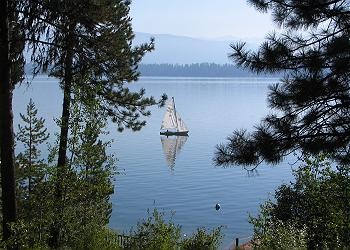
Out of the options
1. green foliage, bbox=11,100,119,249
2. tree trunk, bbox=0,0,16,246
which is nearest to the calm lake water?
green foliage, bbox=11,100,119,249

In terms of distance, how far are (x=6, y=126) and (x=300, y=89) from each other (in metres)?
5.84

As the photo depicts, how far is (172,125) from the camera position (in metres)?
98.5

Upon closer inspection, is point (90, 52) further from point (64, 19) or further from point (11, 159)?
point (11, 159)

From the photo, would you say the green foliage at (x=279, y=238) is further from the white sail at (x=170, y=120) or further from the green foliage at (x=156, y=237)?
the white sail at (x=170, y=120)

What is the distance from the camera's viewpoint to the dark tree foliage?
25.7 feet

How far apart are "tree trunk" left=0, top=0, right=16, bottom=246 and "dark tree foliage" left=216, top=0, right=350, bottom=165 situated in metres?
4.50

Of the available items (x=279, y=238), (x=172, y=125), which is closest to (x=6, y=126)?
(x=279, y=238)

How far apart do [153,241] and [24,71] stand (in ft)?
16.3

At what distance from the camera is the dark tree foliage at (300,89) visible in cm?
782

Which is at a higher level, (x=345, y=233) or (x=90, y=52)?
(x=90, y=52)

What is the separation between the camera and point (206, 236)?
10734 millimetres

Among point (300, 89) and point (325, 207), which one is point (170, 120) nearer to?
point (325, 207)

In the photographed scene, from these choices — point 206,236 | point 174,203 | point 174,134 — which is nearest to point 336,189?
point 206,236

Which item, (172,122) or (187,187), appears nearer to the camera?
(187,187)
